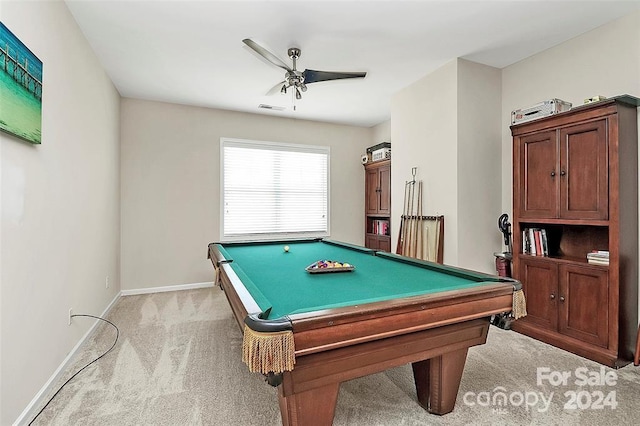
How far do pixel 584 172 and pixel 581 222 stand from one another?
1.30ft

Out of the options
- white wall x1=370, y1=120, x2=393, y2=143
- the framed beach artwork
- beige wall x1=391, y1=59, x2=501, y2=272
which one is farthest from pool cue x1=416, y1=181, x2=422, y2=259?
the framed beach artwork

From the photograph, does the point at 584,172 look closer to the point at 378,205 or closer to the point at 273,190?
the point at 378,205

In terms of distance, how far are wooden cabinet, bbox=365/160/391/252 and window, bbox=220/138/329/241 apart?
2.51ft

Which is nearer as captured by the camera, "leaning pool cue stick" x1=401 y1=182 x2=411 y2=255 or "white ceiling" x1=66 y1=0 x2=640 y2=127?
"white ceiling" x1=66 y1=0 x2=640 y2=127

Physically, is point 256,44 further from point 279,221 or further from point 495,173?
point 279,221

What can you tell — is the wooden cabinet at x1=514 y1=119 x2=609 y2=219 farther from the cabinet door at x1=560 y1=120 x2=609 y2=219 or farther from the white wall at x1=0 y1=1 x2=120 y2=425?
the white wall at x1=0 y1=1 x2=120 y2=425

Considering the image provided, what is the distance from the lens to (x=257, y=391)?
197cm

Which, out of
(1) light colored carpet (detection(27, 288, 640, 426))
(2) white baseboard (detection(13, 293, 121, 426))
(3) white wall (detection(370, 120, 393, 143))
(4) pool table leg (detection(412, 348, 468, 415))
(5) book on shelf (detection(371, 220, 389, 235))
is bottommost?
(1) light colored carpet (detection(27, 288, 640, 426))

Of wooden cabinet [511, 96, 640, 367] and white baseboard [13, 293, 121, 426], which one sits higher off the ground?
wooden cabinet [511, 96, 640, 367]

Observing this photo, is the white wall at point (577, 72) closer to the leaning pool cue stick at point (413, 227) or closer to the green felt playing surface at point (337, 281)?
the leaning pool cue stick at point (413, 227)

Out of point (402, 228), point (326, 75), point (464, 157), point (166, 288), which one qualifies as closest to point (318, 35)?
point (326, 75)

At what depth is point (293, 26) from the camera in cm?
265

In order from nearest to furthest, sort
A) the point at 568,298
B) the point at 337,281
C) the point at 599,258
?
the point at 337,281 → the point at 599,258 → the point at 568,298

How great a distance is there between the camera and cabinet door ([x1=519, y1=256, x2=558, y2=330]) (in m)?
2.69
